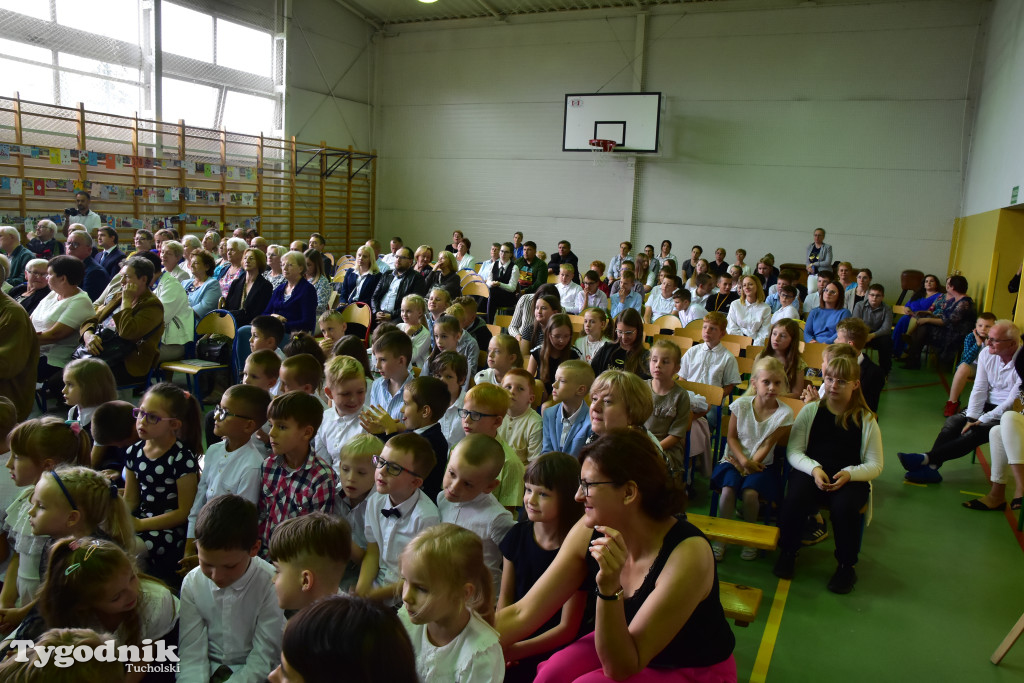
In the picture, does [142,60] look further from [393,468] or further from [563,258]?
[393,468]

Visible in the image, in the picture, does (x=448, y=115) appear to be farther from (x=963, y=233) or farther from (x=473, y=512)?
(x=473, y=512)

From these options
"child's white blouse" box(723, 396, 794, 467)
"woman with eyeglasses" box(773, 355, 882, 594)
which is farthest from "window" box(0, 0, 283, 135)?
"woman with eyeglasses" box(773, 355, 882, 594)

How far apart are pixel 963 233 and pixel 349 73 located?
42.3 feet

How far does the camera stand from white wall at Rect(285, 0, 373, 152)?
14.6 metres

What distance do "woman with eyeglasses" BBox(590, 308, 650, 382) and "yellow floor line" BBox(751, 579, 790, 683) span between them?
153 centimetres

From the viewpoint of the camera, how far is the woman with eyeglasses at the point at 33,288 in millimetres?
5719

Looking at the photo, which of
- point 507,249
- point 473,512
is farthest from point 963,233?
point 473,512

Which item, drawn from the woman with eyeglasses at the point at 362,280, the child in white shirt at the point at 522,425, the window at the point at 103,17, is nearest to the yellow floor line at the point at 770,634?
the child in white shirt at the point at 522,425

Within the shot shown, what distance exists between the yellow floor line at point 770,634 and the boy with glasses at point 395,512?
1.50m

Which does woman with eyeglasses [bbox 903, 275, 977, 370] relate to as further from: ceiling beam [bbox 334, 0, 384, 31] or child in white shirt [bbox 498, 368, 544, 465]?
ceiling beam [bbox 334, 0, 384, 31]

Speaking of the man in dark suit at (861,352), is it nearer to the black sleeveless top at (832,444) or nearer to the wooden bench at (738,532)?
the black sleeveless top at (832,444)

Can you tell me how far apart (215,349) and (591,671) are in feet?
15.6

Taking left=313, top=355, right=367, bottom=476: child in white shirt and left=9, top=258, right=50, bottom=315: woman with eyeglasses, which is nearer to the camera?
left=313, top=355, right=367, bottom=476: child in white shirt
